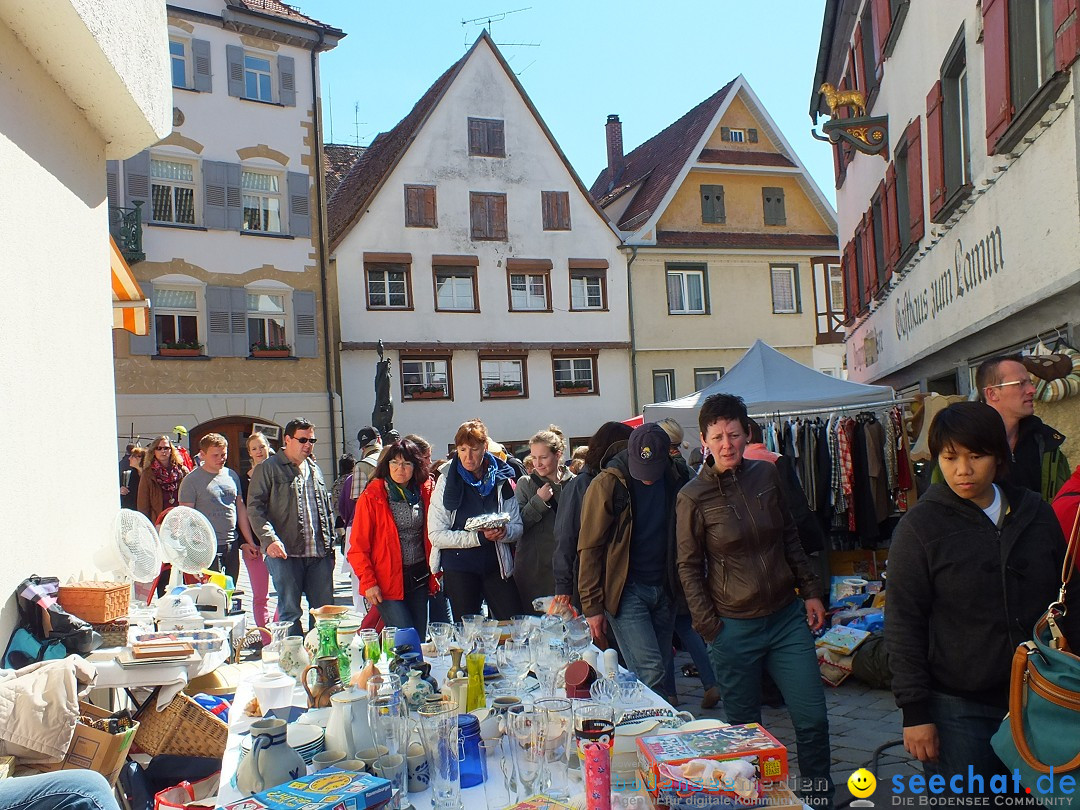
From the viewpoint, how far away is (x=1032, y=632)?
2801 millimetres

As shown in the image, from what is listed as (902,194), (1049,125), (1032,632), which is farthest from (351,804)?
(902,194)

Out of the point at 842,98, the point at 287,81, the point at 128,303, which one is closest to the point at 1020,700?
the point at 128,303

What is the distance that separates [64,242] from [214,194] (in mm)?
16371

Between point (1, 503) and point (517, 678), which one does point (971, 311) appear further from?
point (1, 503)

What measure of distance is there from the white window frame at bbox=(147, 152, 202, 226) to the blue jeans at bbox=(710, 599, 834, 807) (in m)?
19.4

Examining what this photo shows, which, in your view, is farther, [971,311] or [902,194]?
[902,194]

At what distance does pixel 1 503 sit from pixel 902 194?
1082cm

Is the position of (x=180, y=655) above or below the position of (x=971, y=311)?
below

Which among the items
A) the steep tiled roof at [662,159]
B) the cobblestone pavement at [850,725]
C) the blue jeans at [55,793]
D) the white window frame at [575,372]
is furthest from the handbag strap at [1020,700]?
the steep tiled roof at [662,159]

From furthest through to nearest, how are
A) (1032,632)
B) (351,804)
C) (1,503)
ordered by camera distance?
1. (1,503)
2. (1032,632)
3. (351,804)

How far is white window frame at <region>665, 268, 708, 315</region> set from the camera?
2684 centimetres

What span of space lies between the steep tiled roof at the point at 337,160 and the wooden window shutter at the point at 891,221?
67.2 ft

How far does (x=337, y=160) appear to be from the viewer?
30.5 meters

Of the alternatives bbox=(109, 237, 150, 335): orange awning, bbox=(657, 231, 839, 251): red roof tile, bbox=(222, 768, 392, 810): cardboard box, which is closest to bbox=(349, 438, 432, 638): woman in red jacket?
bbox=(222, 768, 392, 810): cardboard box
